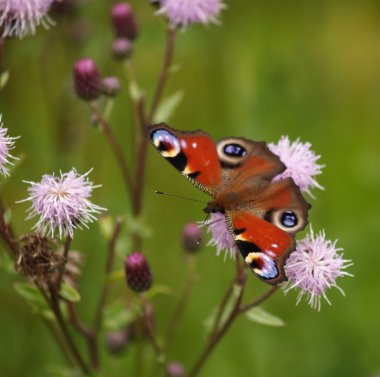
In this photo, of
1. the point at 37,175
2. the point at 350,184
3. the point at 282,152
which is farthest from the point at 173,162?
the point at 350,184

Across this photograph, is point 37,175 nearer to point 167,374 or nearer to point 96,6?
point 96,6

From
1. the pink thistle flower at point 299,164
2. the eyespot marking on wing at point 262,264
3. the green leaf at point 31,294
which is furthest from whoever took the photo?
the pink thistle flower at point 299,164

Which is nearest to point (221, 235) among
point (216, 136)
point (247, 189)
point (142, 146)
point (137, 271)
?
point (247, 189)

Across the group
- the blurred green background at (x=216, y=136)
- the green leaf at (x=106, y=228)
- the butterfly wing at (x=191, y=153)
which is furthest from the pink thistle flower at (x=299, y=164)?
the blurred green background at (x=216, y=136)

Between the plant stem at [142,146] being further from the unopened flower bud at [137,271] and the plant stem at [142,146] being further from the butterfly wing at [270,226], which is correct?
the butterfly wing at [270,226]

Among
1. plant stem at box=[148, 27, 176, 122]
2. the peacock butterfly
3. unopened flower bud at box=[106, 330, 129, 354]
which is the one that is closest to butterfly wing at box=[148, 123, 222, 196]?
the peacock butterfly

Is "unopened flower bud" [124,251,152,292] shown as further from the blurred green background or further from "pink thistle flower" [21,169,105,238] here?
the blurred green background

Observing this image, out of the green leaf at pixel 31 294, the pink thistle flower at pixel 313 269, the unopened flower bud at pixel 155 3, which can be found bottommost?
the green leaf at pixel 31 294

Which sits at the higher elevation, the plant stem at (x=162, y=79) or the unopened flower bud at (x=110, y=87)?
the plant stem at (x=162, y=79)
